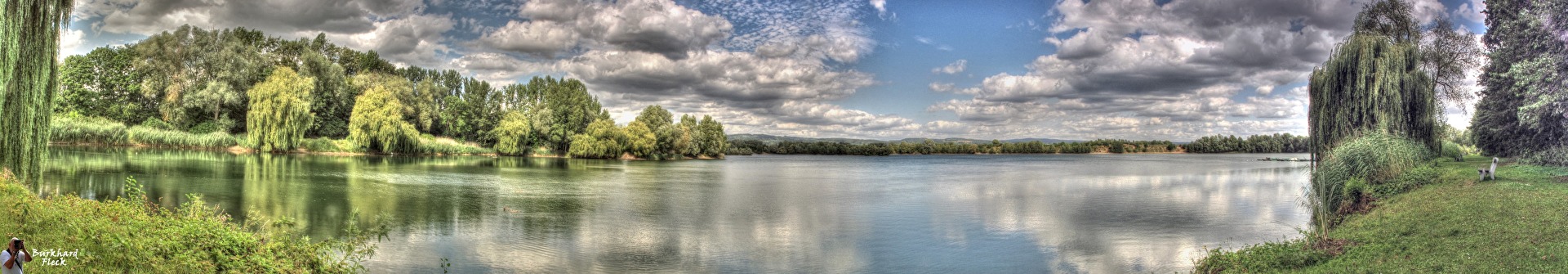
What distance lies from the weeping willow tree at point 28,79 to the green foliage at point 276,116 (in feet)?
133

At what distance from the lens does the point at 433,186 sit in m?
24.0

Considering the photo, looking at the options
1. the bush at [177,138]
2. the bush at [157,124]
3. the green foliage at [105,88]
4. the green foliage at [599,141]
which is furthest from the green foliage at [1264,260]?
the green foliage at [105,88]

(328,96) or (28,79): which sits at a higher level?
(328,96)

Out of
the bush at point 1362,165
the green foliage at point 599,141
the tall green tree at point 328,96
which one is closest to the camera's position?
the bush at point 1362,165

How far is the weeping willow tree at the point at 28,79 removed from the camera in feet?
35.9

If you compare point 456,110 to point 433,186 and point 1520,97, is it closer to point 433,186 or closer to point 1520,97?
point 433,186

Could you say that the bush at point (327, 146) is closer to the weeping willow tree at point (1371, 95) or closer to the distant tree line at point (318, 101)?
the distant tree line at point (318, 101)

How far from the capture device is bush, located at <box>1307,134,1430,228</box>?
15250 millimetres

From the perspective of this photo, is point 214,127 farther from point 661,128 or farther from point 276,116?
point 661,128

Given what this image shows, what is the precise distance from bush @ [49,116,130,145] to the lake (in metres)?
17.6

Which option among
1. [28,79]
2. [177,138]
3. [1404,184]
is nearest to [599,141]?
[177,138]

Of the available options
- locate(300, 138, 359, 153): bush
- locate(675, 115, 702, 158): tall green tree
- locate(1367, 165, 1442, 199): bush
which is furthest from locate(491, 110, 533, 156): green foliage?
locate(1367, 165, 1442, 199): bush

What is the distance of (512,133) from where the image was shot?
201 ft

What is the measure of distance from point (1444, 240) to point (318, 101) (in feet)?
211
